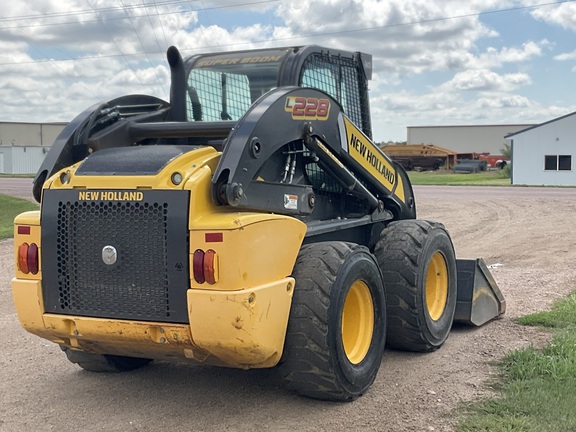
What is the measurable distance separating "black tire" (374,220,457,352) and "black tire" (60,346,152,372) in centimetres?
211

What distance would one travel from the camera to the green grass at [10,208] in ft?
64.7

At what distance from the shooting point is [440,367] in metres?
6.13

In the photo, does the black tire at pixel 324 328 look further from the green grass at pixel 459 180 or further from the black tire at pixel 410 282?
the green grass at pixel 459 180

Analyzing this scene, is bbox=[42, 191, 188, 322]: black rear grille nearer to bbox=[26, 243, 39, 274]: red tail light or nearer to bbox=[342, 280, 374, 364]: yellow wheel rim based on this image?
bbox=[26, 243, 39, 274]: red tail light

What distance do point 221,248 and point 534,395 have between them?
2.34 meters

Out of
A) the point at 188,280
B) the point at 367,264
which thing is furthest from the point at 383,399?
the point at 188,280

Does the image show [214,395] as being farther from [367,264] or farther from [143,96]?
[143,96]

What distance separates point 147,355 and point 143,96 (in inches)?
94.9

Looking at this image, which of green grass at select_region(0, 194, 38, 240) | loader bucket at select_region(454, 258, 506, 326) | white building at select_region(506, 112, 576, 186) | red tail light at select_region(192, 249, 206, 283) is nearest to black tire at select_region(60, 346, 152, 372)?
red tail light at select_region(192, 249, 206, 283)

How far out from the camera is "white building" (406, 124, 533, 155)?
8175 centimetres

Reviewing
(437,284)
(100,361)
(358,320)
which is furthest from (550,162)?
(100,361)

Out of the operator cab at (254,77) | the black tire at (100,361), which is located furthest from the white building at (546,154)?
the black tire at (100,361)

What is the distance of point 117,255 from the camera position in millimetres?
4836

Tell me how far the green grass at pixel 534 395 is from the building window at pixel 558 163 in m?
38.4
